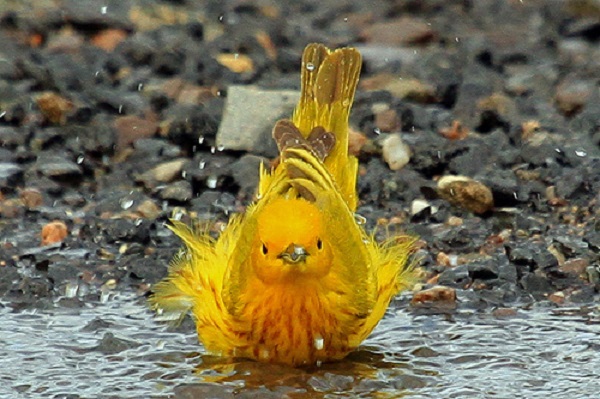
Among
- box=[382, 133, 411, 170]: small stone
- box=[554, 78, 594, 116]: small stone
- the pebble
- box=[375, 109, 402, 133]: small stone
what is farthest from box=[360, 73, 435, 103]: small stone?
the pebble

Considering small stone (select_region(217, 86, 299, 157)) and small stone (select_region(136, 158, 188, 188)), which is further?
small stone (select_region(217, 86, 299, 157))

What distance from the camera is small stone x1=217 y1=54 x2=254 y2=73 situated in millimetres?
10742

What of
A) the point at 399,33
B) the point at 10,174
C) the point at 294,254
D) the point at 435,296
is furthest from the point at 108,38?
the point at 294,254

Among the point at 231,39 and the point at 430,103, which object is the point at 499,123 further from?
the point at 231,39

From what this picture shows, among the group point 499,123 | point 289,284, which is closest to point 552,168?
point 499,123

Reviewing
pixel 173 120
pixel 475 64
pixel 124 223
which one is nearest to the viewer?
pixel 124 223

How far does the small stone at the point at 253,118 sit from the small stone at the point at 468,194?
1294mm

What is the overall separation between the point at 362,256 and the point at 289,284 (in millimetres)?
508

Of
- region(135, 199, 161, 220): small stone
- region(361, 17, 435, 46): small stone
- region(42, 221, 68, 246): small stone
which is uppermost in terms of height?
region(361, 17, 435, 46): small stone

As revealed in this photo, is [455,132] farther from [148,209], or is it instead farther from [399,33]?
[399,33]

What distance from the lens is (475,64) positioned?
36.0 feet

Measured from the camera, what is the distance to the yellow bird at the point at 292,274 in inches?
222

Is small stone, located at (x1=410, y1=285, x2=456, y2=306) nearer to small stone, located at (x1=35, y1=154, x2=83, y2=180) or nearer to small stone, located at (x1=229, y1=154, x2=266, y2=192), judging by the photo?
small stone, located at (x1=229, y1=154, x2=266, y2=192)

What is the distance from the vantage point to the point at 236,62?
35.7ft
